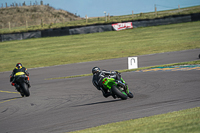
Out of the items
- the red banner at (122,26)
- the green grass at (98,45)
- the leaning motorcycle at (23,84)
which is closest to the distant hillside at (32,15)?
the red banner at (122,26)

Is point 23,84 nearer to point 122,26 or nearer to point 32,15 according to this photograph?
point 122,26

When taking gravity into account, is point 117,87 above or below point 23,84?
above

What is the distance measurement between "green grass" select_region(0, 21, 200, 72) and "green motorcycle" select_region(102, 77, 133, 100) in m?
17.7

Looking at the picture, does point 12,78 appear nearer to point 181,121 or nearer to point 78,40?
point 181,121

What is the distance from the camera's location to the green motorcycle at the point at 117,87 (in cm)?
983

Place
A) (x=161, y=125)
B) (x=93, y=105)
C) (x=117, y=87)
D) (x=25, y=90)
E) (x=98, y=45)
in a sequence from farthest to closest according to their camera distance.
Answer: (x=98, y=45) → (x=25, y=90) → (x=117, y=87) → (x=93, y=105) → (x=161, y=125)

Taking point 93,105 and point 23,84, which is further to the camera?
point 23,84

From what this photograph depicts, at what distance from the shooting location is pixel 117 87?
1009 cm

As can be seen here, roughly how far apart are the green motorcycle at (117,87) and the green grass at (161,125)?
2861 mm

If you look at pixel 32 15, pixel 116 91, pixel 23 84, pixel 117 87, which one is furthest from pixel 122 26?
pixel 32 15

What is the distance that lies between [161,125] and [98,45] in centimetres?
2973

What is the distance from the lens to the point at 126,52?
29.6 m

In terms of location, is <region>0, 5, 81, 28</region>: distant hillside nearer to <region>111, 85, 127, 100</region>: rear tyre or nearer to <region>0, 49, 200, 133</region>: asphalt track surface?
<region>0, 49, 200, 133</region>: asphalt track surface

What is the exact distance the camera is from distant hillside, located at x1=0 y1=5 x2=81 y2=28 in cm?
8788
